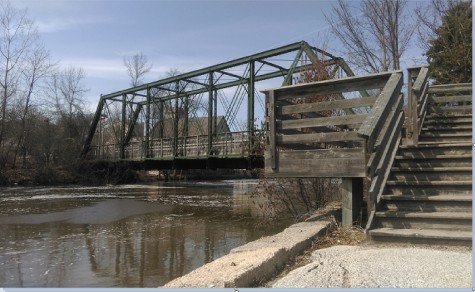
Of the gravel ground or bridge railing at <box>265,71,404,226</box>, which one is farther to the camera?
bridge railing at <box>265,71,404,226</box>

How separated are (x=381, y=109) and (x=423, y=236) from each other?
7.07 ft

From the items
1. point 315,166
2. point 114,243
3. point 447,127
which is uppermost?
point 447,127

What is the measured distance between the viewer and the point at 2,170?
38.4 m

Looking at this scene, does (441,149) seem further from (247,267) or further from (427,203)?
(247,267)

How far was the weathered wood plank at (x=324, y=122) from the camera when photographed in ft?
24.7

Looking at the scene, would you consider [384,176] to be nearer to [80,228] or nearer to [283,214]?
[283,214]

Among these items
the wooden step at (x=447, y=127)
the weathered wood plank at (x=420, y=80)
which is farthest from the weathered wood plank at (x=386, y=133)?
the wooden step at (x=447, y=127)

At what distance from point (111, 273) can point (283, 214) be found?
6331 mm

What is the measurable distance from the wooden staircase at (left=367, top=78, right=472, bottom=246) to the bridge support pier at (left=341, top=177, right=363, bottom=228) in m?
0.59

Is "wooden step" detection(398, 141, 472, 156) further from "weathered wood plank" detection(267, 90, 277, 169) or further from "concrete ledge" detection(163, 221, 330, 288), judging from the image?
"concrete ledge" detection(163, 221, 330, 288)

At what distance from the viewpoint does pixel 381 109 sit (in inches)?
264

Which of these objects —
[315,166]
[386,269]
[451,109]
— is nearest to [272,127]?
[315,166]

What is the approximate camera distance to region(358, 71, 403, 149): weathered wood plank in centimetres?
635

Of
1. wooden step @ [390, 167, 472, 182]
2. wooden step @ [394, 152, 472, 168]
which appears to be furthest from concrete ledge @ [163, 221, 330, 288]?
wooden step @ [394, 152, 472, 168]
